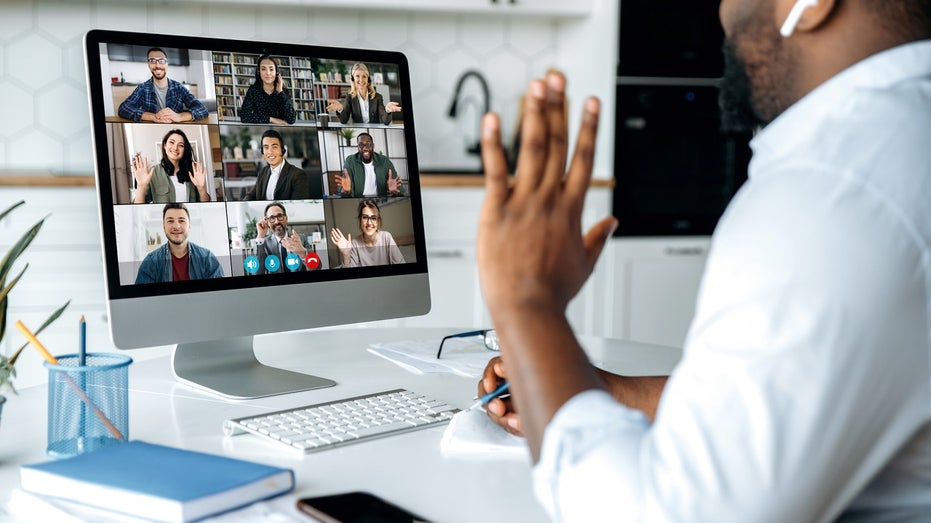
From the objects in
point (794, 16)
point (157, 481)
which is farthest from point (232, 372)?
point (794, 16)

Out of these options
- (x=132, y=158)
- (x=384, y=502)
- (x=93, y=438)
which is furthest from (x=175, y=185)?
(x=384, y=502)

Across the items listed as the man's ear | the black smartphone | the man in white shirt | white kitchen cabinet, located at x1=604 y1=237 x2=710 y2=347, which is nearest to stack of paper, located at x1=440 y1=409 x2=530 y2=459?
the black smartphone

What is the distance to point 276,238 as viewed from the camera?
1417mm

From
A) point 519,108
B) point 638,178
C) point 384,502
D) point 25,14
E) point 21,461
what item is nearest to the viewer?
point 384,502

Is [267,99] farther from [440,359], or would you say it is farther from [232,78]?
[440,359]

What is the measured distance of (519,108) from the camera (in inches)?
156

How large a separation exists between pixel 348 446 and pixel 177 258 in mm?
406

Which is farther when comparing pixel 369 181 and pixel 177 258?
pixel 369 181

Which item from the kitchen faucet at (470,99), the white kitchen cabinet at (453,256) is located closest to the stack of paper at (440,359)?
the white kitchen cabinet at (453,256)

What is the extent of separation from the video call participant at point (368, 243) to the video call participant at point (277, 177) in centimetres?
9

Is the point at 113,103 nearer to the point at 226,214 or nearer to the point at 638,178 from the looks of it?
the point at 226,214

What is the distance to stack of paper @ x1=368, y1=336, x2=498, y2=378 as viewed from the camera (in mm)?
1529

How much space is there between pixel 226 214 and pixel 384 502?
62 centimetres

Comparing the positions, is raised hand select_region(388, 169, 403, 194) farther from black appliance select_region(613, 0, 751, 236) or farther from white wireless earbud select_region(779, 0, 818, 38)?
black appliance select_region(613, 0, 751, 236)
